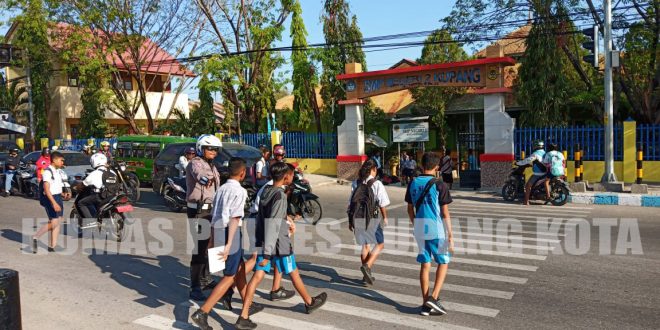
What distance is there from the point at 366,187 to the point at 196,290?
236cm

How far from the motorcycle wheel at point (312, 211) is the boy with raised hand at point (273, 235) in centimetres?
581

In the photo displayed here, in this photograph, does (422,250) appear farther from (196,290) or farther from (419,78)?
(419,78)

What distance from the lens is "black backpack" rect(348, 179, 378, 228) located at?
669cm

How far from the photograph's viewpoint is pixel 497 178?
57.7 feet

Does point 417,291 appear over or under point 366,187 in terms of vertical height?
under

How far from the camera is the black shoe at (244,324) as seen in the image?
5.04m

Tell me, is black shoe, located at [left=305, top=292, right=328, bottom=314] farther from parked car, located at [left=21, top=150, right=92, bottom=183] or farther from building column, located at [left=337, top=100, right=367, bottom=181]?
building column, located at [left=337, top=100, right=367, bottom=181]

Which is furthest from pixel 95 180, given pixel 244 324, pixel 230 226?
pixel 244 324

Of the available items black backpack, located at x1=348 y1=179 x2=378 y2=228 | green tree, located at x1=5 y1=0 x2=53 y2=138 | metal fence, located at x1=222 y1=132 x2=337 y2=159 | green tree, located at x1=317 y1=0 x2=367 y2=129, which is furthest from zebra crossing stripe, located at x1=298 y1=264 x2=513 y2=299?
green tree, located at x1=5 y1=0 x2=53 y2=138

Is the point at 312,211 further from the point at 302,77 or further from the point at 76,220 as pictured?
the point at 302,77

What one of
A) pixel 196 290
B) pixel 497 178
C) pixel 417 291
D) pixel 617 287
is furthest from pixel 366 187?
pixel 497 178

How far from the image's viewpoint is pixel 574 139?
17297mm

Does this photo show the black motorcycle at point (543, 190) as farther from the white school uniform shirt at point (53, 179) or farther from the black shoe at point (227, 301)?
the white school uniform shirt at point (53, 179)

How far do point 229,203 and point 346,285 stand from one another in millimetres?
2043
